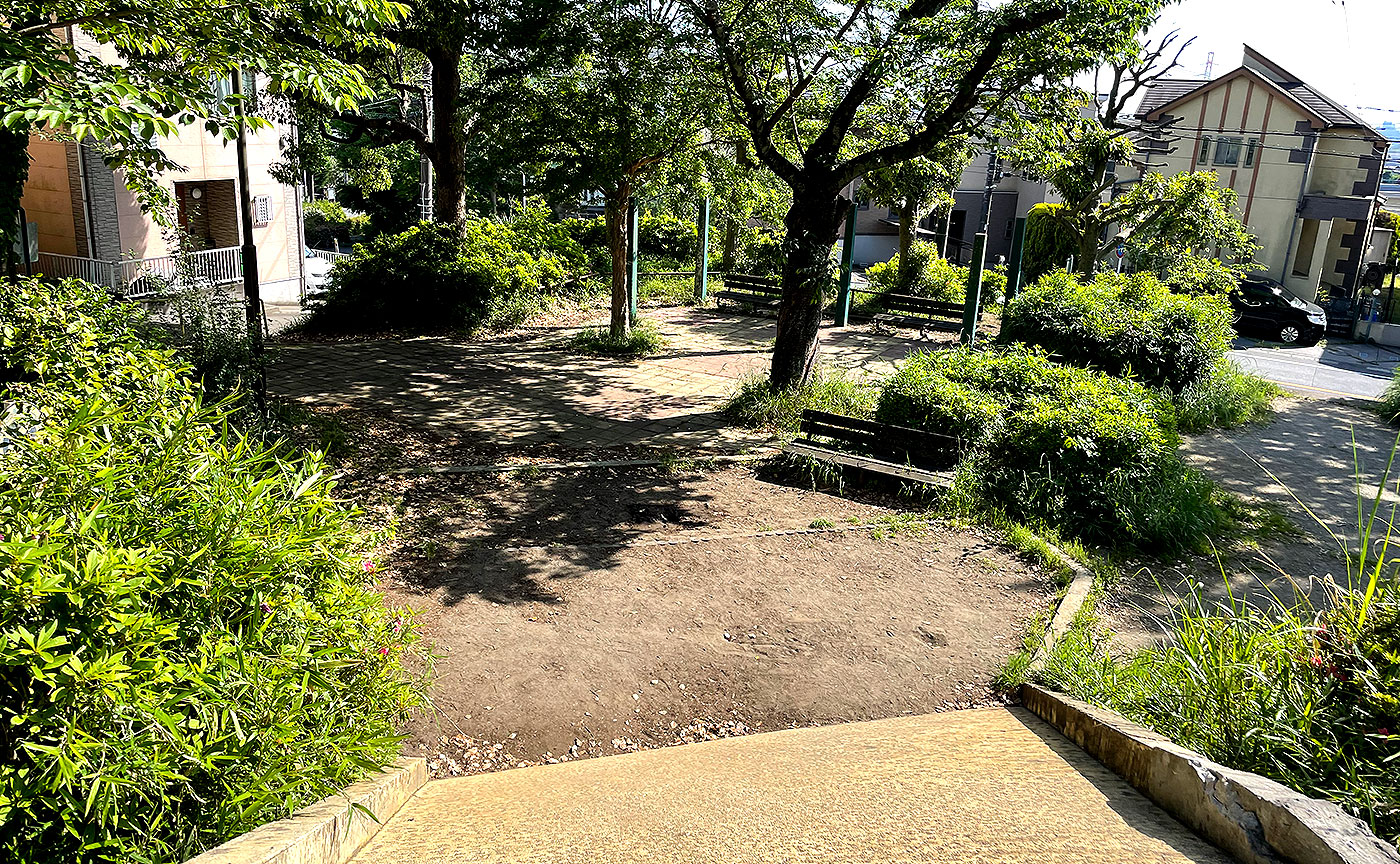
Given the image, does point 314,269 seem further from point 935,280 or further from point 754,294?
point 935,280

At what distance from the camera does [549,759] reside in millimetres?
5117

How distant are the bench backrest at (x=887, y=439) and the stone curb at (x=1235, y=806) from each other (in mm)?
5198

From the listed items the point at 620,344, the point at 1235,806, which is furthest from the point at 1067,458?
the point at 620,344

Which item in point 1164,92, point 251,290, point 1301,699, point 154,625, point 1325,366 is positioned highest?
point 1164,92

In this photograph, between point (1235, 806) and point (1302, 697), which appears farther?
point (1302, 697)

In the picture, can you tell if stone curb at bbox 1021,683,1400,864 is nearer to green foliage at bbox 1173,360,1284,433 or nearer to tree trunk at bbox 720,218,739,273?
green foliage at bbox 1173,360,1284,433

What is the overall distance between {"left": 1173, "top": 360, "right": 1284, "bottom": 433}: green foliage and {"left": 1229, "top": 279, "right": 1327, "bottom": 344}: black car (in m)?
13.2

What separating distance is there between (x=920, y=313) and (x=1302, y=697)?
16.8 m

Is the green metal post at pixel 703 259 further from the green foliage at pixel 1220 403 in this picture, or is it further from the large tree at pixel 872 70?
the green foliage at pixel 1220 403

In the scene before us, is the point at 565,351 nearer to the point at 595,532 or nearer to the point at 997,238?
the point at 595,532

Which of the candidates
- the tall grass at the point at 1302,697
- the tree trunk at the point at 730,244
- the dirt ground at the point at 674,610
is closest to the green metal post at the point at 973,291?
the dirt ground at the point at 674,610

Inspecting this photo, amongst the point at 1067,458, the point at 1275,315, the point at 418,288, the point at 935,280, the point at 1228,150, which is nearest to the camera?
the point at 1067,458

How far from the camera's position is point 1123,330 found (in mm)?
14062

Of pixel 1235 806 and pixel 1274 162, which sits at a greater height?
pixel 1274 162
